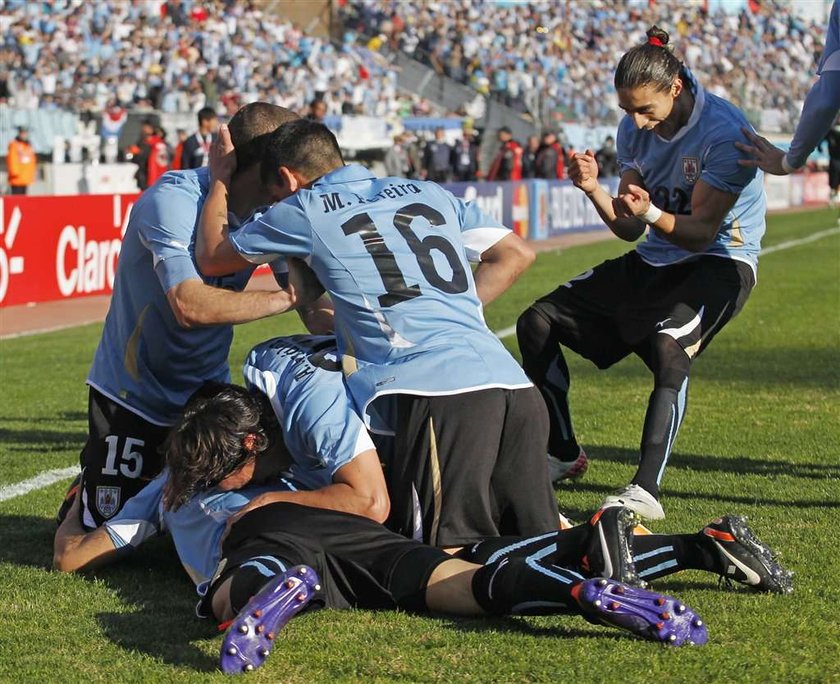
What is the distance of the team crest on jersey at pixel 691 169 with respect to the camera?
5.91 metres

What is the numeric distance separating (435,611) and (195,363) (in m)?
1.76

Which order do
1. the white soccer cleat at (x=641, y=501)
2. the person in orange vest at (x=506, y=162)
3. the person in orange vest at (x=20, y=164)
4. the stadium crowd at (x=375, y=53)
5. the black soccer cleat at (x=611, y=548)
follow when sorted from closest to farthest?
1. the black soccer cleat at (x=611, y=548)
2. the white soccer cleat at (x=641, y=501)
3. the person in orange vest at (x=20, y=164)
4. the person in orange vest at (x=506, y=162)
5. the stadium crowd at (x=375, y=53)

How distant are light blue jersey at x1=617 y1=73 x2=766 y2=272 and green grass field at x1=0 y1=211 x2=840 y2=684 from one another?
43.3 inches

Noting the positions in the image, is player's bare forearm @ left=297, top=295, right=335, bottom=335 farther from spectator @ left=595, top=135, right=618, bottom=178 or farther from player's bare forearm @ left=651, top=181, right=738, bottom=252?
spectator @ left=595, top=135, right=618, bottom=178

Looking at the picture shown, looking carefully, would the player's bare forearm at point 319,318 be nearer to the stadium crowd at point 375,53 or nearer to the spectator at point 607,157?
the stadium crowd at point 375,53

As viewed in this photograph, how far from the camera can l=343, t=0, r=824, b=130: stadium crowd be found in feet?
136

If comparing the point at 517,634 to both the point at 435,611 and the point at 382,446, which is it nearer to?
the point at 435,611

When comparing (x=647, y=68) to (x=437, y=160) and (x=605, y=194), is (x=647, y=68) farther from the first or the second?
(x=437, y=160)

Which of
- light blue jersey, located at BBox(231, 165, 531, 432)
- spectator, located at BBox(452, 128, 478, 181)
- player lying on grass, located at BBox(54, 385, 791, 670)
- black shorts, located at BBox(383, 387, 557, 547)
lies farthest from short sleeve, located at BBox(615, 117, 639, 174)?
spectator, located at BBox(452, 128, 478, 181)

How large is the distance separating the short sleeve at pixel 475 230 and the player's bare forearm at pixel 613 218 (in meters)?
0.69

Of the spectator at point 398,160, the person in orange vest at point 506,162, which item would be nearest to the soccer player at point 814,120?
the person in orange vest at point 506,162

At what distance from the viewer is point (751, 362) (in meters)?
10.6

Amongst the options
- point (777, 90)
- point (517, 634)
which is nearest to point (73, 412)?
point (517, 634)

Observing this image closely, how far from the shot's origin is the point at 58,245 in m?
15.1
